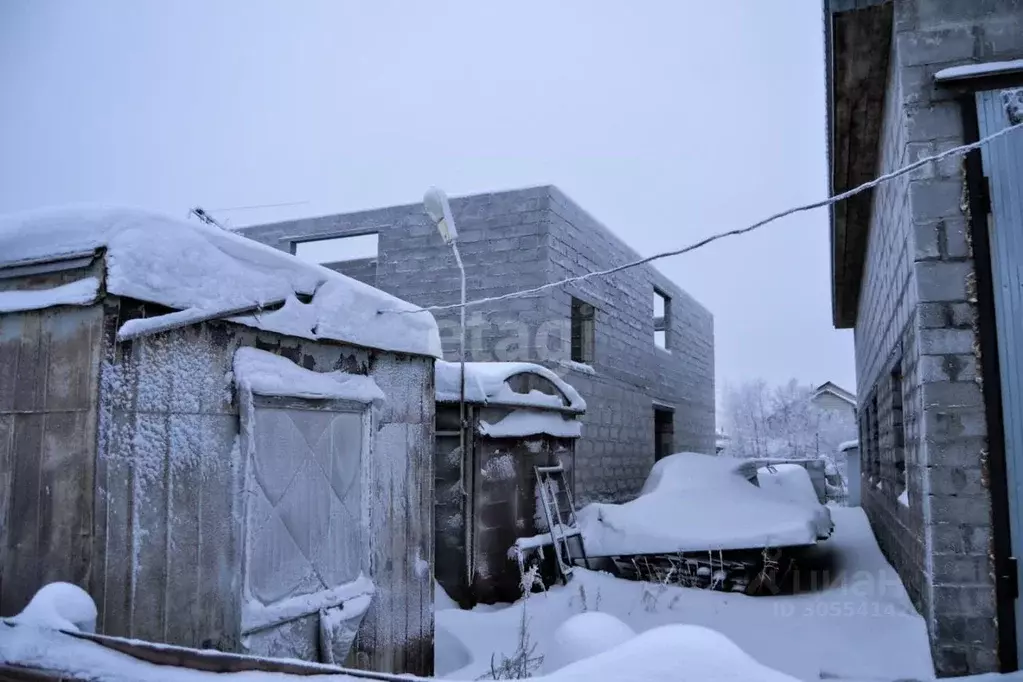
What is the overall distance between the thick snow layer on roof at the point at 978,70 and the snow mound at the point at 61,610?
4.64 m

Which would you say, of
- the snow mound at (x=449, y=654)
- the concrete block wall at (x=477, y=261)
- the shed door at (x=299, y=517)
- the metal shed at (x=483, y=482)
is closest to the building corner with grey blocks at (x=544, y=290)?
the concrete block wall at (x=477, y=261)

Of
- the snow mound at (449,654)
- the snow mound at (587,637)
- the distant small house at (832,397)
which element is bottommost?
the snow mound at (449,654)

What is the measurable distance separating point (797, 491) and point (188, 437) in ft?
28.4

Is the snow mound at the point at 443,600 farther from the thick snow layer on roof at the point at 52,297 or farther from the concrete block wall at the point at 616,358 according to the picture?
the thick snow layer on roof at the point at 52,297

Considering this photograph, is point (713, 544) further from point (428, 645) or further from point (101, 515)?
point (101, 515)

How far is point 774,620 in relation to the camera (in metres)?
6.33

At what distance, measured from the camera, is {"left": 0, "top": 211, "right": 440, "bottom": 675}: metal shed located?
9.87ft

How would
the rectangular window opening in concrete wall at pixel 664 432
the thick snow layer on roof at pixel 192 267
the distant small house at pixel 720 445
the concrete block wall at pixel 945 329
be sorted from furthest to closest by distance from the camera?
the distant small house at pixel 720 445
the rectangular window opening in concrete wall at pixel 664 432
the concrete block wall at pixel 945 329
the thick snow layer on roof at pixel 192 267

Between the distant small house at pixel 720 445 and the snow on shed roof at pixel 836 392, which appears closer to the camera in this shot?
the distant small house at pixel 720 445

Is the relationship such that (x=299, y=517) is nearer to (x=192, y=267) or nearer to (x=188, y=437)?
(x=188, y=437)

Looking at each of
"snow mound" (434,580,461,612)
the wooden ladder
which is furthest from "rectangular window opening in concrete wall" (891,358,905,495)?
"snow mound" (434,580,461,612)

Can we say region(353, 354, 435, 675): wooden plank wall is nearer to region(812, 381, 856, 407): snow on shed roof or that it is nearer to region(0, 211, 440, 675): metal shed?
region(0, 211, 440, 675): metal shed

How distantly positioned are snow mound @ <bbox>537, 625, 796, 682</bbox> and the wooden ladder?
6236mm

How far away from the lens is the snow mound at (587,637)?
2.27m
